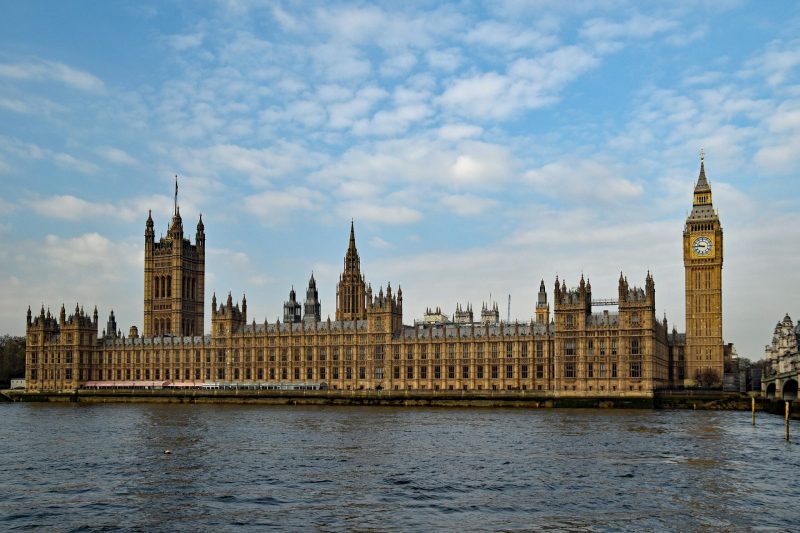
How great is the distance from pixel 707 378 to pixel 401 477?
11102cm

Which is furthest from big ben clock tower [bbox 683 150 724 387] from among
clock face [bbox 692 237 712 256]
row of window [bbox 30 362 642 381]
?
row of window [bbox 30 362 642 381]

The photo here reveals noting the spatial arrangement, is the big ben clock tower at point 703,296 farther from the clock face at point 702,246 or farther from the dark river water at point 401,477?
the dark river water at point 401,477

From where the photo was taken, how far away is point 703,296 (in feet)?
502

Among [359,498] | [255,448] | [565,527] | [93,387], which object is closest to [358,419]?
[255,448]

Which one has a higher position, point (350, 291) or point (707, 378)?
point (350, 291)

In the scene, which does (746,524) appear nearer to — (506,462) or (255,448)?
(506,462)

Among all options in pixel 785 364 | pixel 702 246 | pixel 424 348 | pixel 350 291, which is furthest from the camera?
pixel 350 291

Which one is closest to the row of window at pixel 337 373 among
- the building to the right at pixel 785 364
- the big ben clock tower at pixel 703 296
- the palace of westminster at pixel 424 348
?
the palace of westminster at pixel 424 348

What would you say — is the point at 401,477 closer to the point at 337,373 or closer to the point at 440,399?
the point at 440,399

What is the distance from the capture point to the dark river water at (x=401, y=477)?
39.7 m

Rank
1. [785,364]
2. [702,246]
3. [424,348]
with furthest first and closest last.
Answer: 1. [702,246]
2. [424,348]
3. [785,364]

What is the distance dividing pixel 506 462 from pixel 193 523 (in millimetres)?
24607

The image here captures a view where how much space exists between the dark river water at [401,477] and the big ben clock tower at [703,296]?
216 feet

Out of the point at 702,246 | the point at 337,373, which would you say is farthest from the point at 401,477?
the point at 702,246
